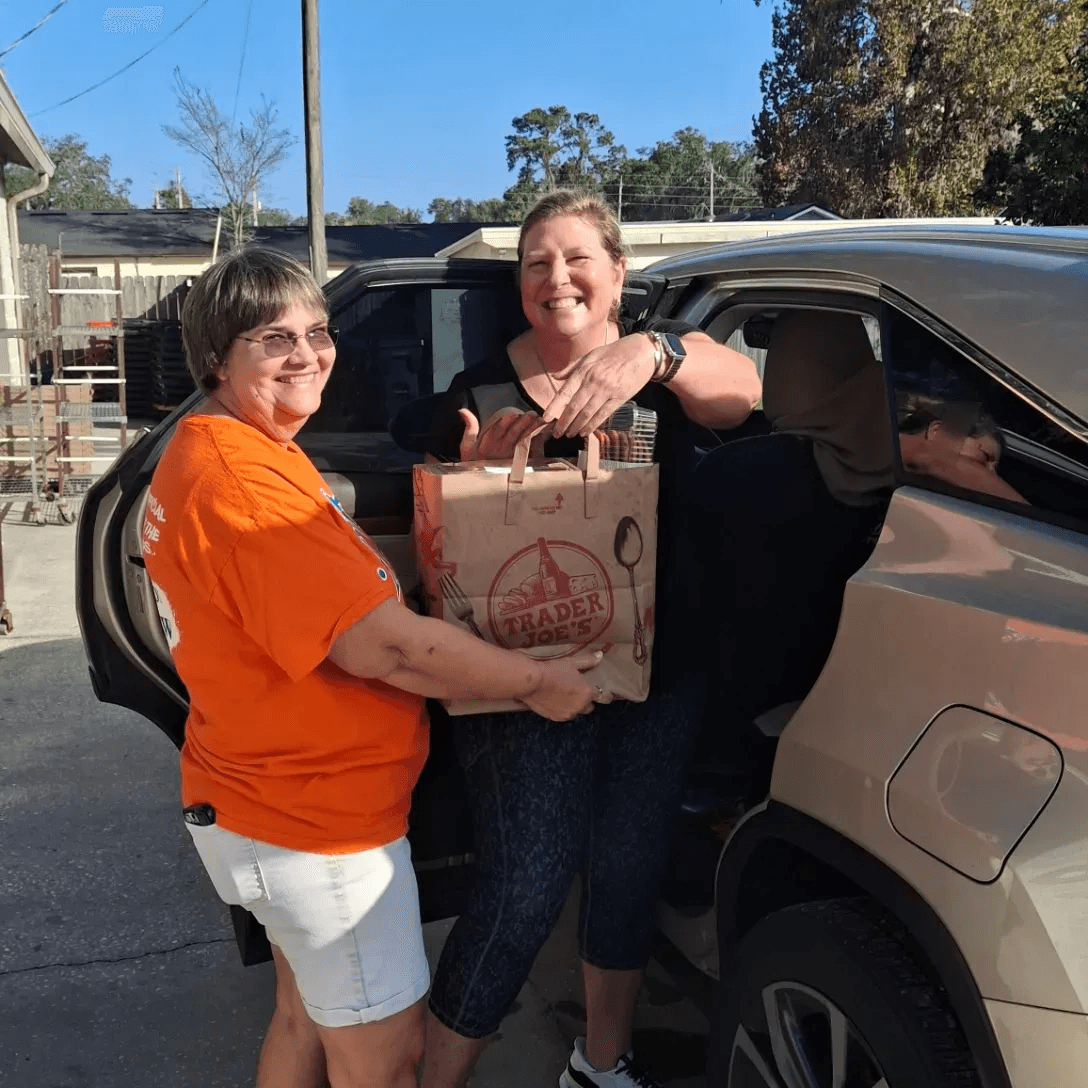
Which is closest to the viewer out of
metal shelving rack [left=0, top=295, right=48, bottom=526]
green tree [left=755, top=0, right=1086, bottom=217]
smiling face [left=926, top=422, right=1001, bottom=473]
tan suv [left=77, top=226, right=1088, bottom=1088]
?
tan suv [left=77, top=226, right=1088, bottom=1088]

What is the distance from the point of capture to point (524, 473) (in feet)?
6.00

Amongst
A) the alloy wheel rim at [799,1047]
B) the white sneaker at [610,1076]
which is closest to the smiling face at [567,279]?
the alloy wheel rim at [799,1047]

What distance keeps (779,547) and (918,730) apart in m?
0.74

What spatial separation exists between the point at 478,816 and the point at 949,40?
26.4m

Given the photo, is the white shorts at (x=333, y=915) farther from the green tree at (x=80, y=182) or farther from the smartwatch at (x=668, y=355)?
the green tree at (x=80, y=182)

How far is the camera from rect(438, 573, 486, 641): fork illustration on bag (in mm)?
1842

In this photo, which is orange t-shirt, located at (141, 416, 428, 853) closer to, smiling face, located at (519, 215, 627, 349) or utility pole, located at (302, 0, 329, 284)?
smiling face, located at (519, 215, 627, 349)

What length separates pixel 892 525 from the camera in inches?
66.5

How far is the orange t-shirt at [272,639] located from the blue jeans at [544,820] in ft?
0.78

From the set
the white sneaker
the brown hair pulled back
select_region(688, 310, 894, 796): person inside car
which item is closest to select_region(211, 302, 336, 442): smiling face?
the brown hair pulled back

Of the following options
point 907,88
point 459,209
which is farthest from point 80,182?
point 907,88

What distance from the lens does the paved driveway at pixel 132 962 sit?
2635 millimetres

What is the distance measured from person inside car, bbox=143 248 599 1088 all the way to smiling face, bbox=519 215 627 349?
51 cm

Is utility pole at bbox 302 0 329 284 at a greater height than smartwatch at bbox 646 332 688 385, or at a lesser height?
greater
